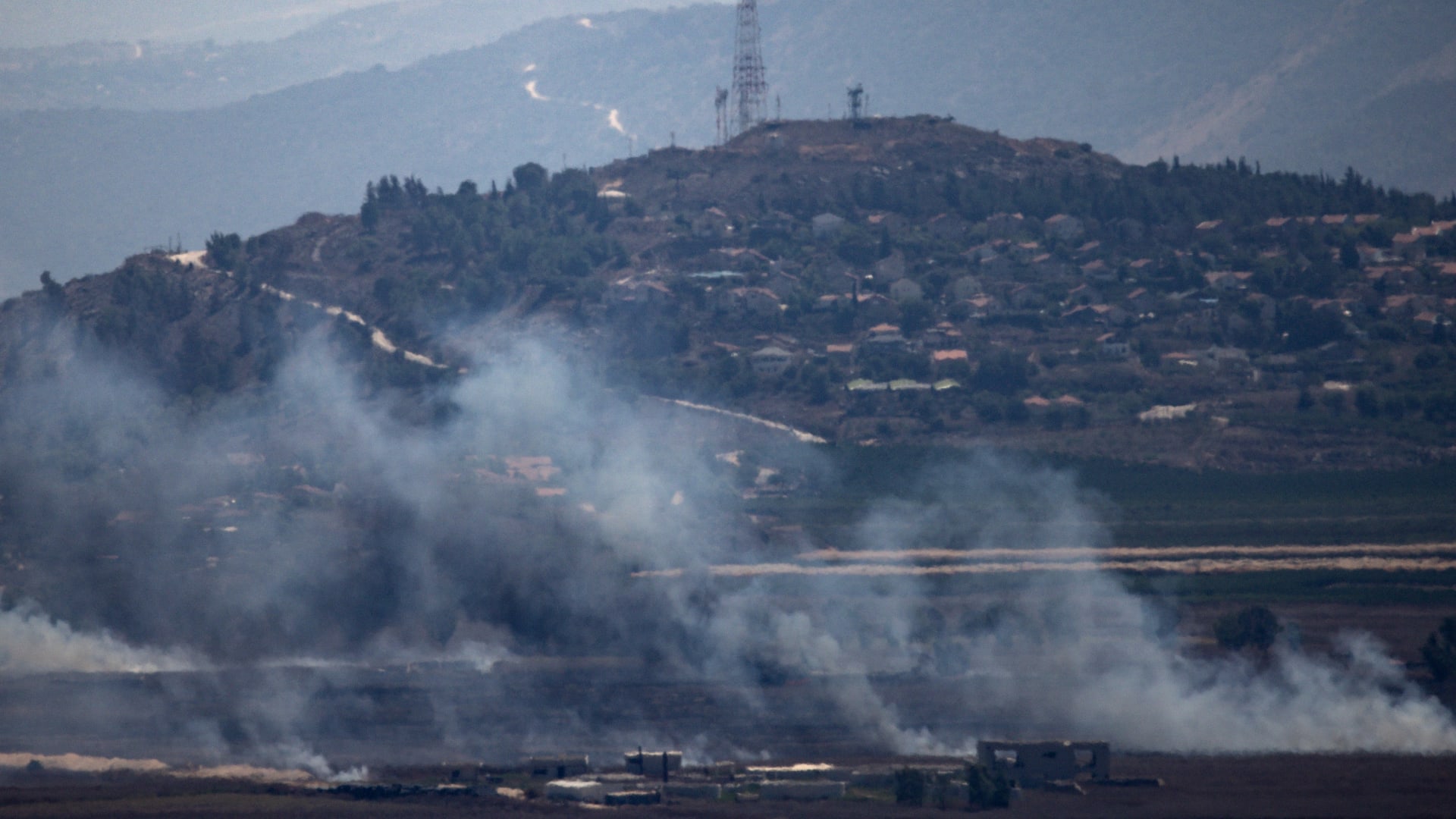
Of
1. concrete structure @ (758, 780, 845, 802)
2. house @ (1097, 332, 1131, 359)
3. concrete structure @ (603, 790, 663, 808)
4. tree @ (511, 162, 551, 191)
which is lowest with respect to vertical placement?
concrete structure @ (603, 790, 663, 808)

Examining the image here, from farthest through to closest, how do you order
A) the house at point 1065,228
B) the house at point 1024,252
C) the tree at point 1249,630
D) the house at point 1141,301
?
the house at point 1065,228, the house at point 1024,252, the house at point 1141,301, the tree at point 1249,630

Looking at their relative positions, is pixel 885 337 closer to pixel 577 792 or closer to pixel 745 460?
pixel 745 460

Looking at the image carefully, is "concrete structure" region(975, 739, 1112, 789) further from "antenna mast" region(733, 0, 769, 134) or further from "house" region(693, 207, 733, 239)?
"antenna mast" region(733, 0, 769, 134)

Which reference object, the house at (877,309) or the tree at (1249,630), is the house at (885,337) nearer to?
the house at (877,309)

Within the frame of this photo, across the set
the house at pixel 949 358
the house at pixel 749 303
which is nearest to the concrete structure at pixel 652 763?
the house at pixel 949 358

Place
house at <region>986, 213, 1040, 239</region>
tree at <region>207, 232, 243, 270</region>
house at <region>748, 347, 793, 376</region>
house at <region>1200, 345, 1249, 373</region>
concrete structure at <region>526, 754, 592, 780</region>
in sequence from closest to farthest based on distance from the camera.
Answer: concrete structure at <region>526, 754, 592, 780</region>, house at <region>1200, 345, 1249, 373</region>, house at <region>748, 347, 793, 376</region>, tree at <region>207, 232, 243, 270</region>, house at <region>986, 213, 1040, 239</region>

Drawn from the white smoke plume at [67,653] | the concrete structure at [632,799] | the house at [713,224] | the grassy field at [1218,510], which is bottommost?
the concrete structure at [632,799]

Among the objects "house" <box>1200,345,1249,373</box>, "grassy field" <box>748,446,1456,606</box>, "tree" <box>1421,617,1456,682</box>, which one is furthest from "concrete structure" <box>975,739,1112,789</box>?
"house" <box>1200,345,1249,373</box>
